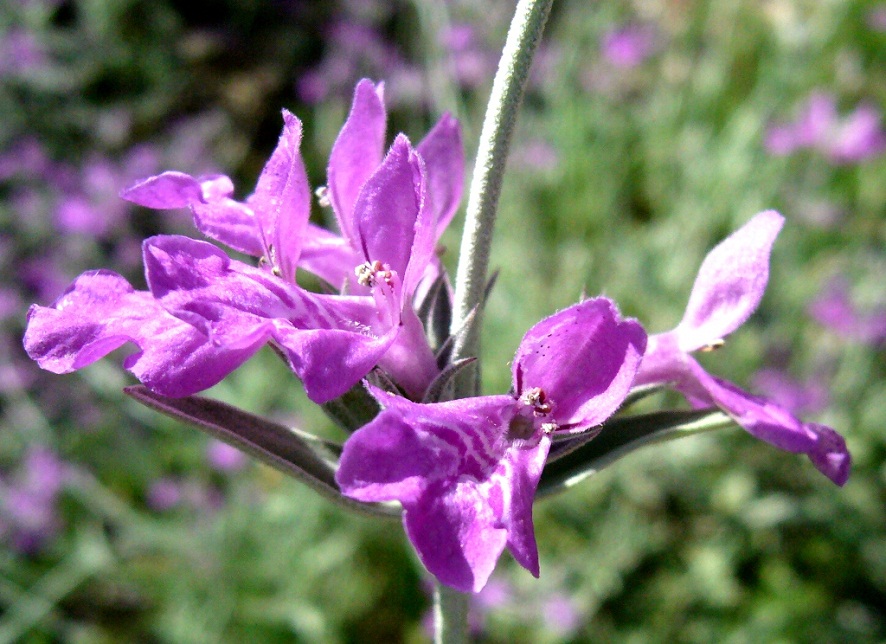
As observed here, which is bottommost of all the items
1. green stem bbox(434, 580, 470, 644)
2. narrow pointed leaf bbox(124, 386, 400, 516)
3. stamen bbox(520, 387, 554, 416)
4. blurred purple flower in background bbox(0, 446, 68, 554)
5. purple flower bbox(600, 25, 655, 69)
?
blurred purple flower in background bbox(0, 446, 68, 554)

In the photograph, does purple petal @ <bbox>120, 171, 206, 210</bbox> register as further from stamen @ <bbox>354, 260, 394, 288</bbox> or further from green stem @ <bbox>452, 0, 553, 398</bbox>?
green stem @ <bbox>452, 0, 553, 398</bbox>

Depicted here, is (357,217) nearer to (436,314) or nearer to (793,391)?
(436,314)

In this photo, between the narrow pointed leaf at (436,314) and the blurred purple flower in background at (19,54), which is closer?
the narrow pointed leaf at (436,314)

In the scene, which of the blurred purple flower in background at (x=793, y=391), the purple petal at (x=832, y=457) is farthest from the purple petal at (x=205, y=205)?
the blurred purple flower in background at (x=793, y=391)

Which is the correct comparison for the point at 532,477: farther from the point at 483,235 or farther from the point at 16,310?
the point at 16,310

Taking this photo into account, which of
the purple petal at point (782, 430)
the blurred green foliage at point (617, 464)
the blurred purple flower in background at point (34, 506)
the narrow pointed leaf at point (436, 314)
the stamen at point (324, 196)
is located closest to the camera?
the purple petal at point (782, 430)

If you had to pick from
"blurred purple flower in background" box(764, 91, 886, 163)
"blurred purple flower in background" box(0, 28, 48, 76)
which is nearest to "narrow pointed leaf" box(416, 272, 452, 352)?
"blurred purple flower in background" box(764, 91, 886, 163)

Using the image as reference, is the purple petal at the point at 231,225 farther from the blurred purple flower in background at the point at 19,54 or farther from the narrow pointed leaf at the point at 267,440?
the blurred purple flower in background at the point at 19,54
